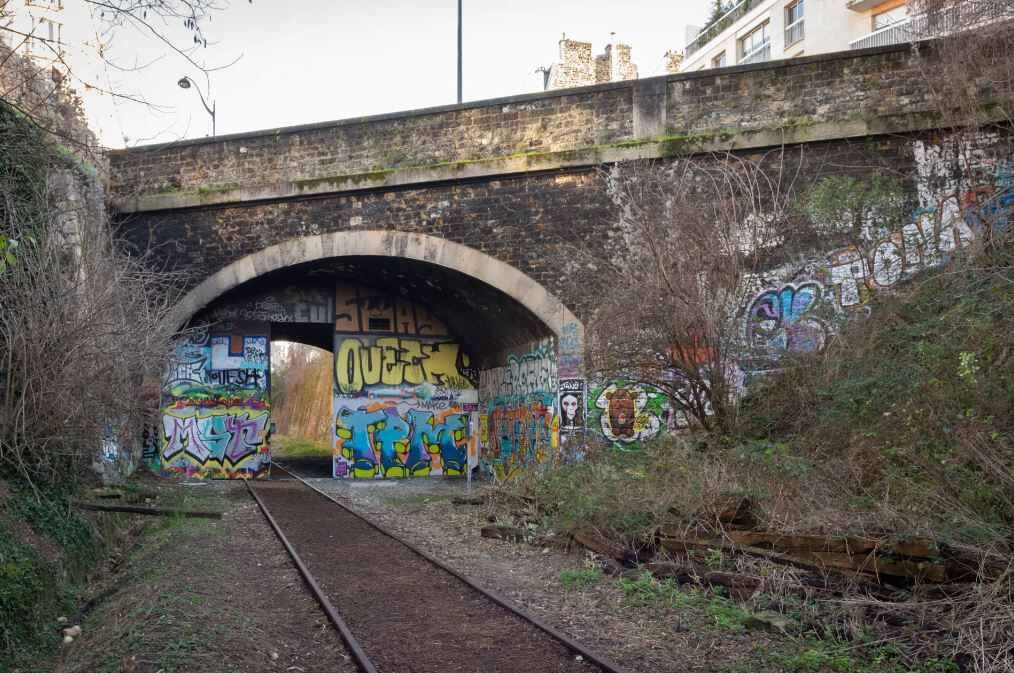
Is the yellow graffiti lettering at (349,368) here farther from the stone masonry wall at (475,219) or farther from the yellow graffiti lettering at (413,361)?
the stone masonry wall at (475,219)

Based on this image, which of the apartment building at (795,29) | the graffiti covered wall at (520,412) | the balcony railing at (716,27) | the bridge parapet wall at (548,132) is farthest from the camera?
the balcony railing at (716,27)

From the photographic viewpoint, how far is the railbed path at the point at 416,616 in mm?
4645

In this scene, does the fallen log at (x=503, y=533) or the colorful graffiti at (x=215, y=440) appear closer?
the fallen log at (x=503, y=533)

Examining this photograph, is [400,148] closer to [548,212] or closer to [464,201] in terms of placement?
[464,201]

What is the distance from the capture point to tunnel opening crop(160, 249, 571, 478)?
15133mm

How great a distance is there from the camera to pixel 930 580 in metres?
4.82

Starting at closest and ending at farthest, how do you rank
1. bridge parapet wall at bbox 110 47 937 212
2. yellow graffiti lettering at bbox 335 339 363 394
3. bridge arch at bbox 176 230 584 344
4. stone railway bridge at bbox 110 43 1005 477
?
bridge parapet wall at bbox 110 47 937 212
stone railway bridge at bbox 110 43 1005 477
bridge arch at bbox 176 230 584 344
yellow graffiti lettering at bbox 335 339 363 394

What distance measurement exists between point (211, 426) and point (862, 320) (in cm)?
1188

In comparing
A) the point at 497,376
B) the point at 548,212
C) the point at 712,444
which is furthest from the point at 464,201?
the point at 712,444

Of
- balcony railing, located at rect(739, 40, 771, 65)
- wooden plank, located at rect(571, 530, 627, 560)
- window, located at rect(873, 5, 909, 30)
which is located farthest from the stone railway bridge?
balcony railing, located at rect(739, 40, 771, 65)

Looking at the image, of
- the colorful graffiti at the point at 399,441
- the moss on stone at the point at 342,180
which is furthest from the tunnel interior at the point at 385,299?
the colorful graffiti at the point at 399,441

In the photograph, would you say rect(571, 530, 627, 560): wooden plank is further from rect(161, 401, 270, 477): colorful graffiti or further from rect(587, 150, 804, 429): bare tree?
rect(161, 401, 270, 477): colorful graffiti

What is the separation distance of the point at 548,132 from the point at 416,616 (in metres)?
8.58

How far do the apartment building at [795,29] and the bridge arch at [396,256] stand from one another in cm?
1341
